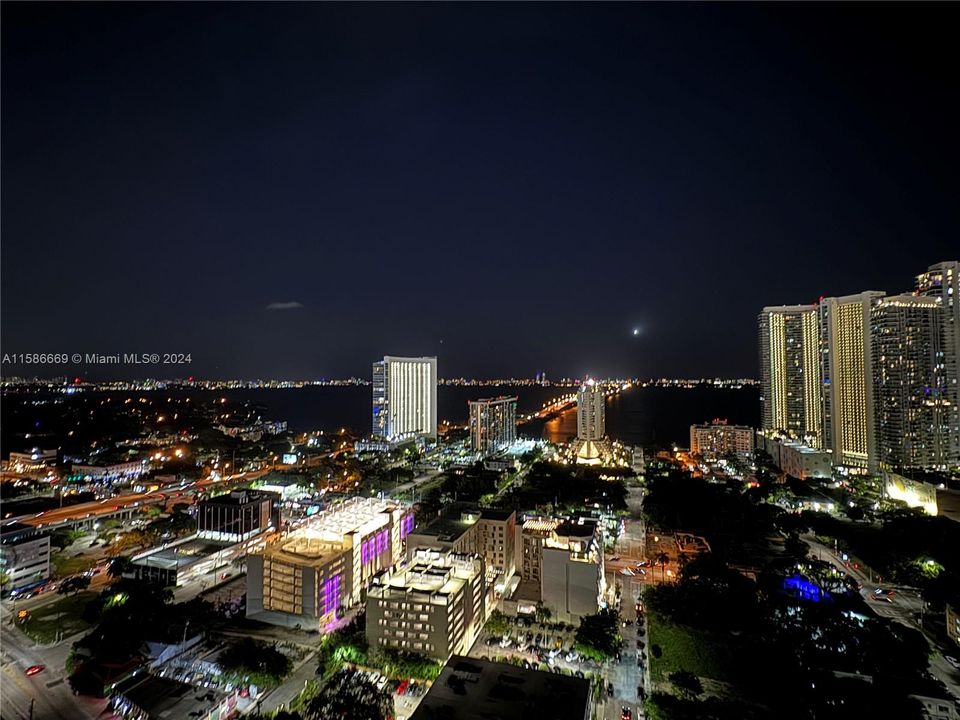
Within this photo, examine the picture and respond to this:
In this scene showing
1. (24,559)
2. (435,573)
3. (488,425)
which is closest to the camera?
(435,573)

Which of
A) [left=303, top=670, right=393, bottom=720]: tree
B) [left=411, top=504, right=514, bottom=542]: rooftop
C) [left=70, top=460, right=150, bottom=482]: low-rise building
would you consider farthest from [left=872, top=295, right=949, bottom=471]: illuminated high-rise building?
[left=70, top=460, right=150, bottom=482]: low-rise building

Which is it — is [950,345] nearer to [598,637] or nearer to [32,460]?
[598,637]

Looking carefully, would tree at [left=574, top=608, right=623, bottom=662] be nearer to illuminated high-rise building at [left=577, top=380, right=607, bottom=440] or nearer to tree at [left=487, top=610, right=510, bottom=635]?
tree at [left=487, top=610, right=510, bottom=635]

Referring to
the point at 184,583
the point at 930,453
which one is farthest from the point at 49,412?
the point at 930,453

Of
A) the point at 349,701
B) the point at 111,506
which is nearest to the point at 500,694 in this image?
the point at 349,701

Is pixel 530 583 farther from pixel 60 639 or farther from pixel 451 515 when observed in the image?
pixel 60 639

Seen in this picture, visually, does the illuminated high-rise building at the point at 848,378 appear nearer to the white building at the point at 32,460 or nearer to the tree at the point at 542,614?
the tree at the point at 542,614
